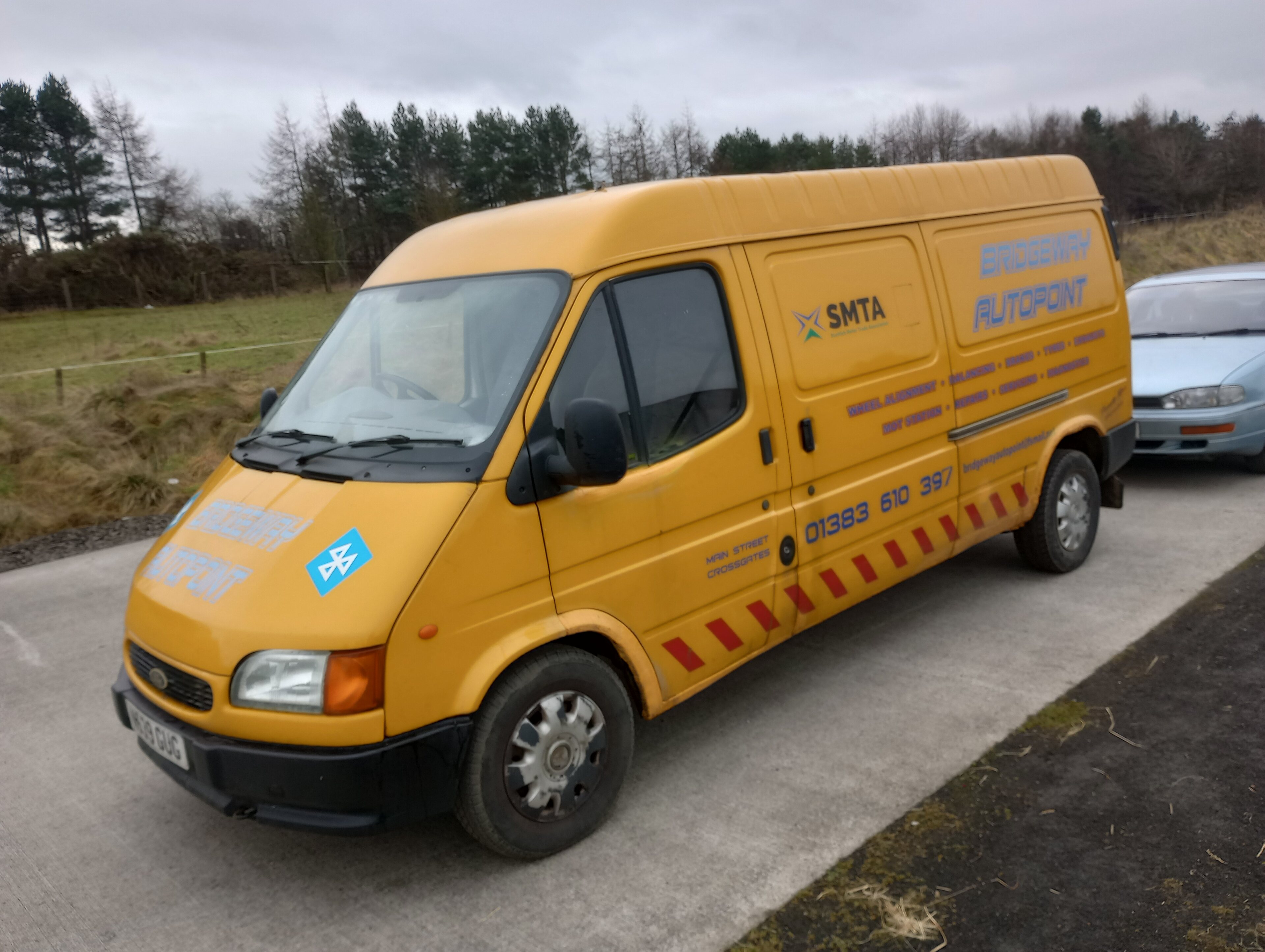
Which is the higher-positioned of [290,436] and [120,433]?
[290,436]

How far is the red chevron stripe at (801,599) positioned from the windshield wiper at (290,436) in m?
1.98

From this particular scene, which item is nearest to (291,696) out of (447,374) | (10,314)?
(447,374)

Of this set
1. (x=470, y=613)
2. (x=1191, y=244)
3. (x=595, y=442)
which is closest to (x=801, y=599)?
(x=595, y=442)

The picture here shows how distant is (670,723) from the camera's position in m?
4.42

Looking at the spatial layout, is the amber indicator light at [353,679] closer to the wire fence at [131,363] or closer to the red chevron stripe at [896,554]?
the red chevron stripe at [896,554]

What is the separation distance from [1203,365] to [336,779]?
24.8ft

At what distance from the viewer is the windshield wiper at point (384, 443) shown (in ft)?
10.9

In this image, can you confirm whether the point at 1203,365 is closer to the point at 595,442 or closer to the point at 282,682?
the point at 595,442

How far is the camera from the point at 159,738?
3.32 metres

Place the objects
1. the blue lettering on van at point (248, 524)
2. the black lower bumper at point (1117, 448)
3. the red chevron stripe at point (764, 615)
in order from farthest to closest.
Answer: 1. the black lower bumper at point (1117, 448)
2. the red chevron stripe at point (764, 615)
3. the blue lettering on van at point (248, 524)

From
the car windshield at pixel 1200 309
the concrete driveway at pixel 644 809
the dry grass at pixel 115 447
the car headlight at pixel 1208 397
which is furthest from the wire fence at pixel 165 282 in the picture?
the car headlight at pixel 1208 397

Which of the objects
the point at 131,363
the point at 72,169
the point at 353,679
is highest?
the point at 72,169

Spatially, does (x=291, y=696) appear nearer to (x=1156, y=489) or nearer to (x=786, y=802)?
(x=786, y=802)

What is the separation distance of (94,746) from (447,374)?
2721 millimetres
